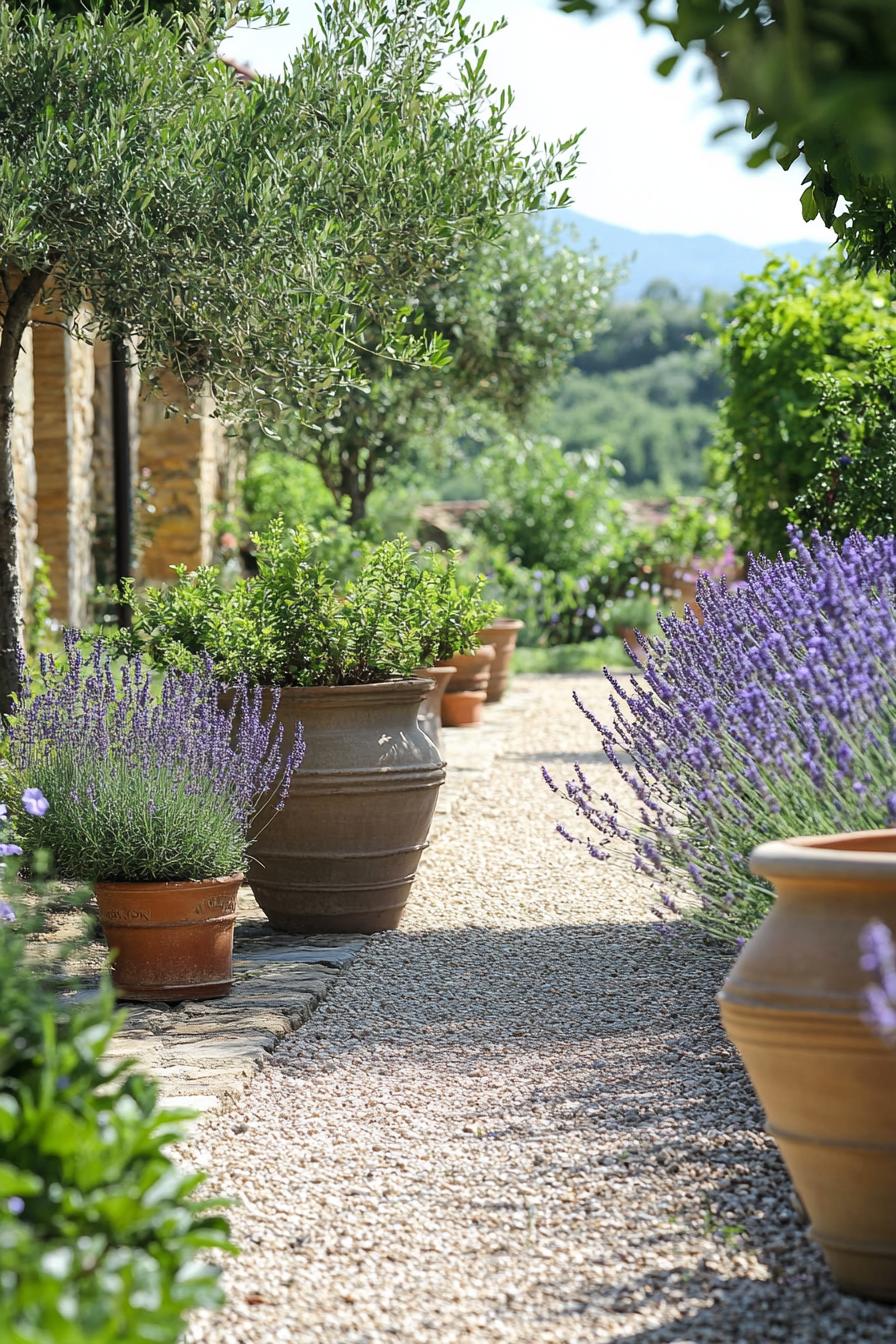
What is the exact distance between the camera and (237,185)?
4363mm

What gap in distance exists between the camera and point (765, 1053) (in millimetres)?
2240

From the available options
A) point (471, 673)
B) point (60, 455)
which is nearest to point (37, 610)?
point (60, 455)

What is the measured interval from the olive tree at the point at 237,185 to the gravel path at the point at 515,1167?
76.4 inches

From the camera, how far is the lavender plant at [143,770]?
12.8ft

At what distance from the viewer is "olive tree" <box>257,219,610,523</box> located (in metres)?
11.2

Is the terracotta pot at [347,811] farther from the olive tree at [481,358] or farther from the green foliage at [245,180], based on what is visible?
the olive tree at [481,358]

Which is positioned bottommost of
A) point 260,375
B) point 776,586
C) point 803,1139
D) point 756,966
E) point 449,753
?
point 449,753

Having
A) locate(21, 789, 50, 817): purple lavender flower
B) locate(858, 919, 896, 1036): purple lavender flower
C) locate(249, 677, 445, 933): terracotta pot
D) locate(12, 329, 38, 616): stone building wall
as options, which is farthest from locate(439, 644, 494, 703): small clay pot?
locate(858, 919, 896, 1036): purple lavender flower

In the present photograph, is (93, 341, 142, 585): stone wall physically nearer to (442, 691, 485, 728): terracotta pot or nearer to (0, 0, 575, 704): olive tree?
(442, 691, 485, 728): terracotta pot

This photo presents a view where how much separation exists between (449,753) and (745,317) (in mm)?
2880

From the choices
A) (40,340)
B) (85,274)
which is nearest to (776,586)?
(85,274)

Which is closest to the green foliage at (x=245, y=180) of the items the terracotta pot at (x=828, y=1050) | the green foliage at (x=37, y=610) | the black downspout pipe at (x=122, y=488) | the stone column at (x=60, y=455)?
the terracotta pot at (x=828, y=1050)

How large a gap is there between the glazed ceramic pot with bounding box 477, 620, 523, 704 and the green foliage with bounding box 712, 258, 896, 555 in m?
2.71

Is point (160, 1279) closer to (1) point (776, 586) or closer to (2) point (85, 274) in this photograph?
(1) point (776, 586)
